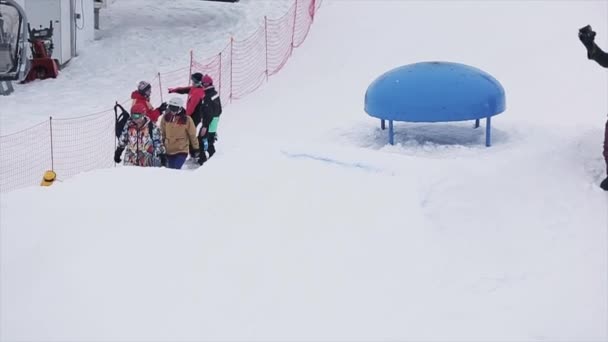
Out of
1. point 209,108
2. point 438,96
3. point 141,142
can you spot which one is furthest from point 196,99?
point 438,96

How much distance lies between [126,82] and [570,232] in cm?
1401

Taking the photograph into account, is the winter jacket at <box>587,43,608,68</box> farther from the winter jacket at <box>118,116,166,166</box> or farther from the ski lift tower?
the ski lift tower

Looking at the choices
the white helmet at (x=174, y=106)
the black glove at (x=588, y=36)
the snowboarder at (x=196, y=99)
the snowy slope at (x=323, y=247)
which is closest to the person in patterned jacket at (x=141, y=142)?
the white helmet at (x=174, y=106)

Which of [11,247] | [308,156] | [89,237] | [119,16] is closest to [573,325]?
[308,156]

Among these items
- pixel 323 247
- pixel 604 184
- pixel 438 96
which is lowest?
pixel 323 247

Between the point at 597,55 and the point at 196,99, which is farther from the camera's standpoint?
the point at 196,99

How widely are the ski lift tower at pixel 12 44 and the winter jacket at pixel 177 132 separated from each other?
1.71 meters

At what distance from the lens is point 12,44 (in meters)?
11.1

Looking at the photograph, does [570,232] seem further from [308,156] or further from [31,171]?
[31,171]

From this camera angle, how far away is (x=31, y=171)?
45.9 feet

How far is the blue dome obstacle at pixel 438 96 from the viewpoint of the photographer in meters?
11.1

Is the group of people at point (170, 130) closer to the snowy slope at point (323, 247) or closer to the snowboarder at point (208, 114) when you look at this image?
the snowboarder at point (208, 114)

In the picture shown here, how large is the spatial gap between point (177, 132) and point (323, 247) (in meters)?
3.28

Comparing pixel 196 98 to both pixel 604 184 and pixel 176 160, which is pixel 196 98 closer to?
pixel 176 160
